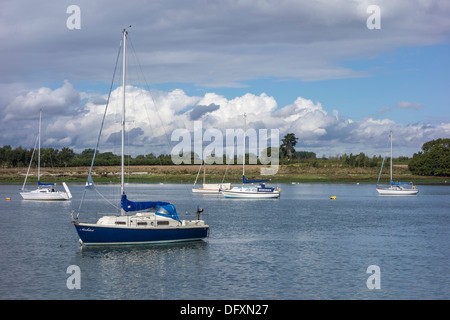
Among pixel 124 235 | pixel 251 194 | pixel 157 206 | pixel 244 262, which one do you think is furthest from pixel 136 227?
pixel 251 194

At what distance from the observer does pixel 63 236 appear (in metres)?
49.3

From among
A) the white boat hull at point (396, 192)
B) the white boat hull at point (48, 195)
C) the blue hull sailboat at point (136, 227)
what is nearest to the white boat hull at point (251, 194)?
the white boat hull at point (48, 195)

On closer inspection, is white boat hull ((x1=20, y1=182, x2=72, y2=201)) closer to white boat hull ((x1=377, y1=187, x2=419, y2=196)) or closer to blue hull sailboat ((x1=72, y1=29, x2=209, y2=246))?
blue hull sailboat ((x1=72, y1=29, x2=209, y2=246))

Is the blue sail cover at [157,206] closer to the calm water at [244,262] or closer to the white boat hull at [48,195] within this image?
the calm water at [244,262]

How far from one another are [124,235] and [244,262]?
9.82 meters

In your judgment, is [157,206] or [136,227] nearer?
[136,227]

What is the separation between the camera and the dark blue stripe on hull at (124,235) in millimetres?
40125

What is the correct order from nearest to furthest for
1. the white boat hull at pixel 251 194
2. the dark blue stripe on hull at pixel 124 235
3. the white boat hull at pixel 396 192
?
the dark blue stripe on hull at pixel 124 235 < the white boat hull at pixel 251 194 < the white boat hull at pixel 396 192

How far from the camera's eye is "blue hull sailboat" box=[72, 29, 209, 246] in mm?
40156

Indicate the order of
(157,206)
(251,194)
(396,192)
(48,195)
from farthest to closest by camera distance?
→ (396,192) < (251,194) < (48,195) < (157,206)

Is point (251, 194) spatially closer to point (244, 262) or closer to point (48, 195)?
point (48, 195)

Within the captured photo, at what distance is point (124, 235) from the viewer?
40.5m

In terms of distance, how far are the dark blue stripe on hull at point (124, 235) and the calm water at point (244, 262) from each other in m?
0.69
